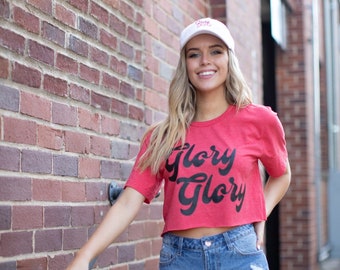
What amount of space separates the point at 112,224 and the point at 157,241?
1714 millimetres

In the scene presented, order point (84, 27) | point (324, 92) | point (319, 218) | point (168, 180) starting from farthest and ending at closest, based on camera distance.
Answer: point (324, 92), point (319, 218), point (84, 27), point (168, 180)

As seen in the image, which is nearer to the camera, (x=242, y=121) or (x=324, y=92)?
(x=242, y=121)

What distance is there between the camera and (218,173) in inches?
118

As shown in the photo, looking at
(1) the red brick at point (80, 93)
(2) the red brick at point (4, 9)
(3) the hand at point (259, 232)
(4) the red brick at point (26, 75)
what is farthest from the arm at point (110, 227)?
(2) the red brick at point (4, 9)

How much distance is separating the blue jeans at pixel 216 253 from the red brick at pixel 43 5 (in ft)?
3.46

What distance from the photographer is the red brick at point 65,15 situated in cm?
341

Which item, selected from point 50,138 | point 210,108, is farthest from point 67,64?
point 210,108

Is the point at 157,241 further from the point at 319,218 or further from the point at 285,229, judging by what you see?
the point at 319,218

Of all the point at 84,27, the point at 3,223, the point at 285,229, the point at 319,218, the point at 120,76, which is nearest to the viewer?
the point at 3,223

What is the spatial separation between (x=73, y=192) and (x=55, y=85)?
19.1 inches

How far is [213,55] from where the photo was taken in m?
3.23

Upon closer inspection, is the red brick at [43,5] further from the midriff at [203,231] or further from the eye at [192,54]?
the midriff at [203,231]

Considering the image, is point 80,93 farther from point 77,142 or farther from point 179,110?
point 179,110

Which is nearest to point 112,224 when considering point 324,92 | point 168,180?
point 168,180
